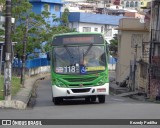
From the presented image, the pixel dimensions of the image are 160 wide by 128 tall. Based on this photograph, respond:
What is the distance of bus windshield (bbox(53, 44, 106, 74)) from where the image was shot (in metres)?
25.8

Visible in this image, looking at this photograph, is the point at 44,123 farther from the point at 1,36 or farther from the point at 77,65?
the point at 1,36

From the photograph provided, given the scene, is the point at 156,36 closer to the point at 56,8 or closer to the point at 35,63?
the point at 35,63

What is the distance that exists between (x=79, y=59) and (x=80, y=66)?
0.36m

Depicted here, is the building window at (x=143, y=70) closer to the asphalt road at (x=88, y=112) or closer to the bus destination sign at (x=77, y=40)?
the asphalt road at (x=88, y=112)

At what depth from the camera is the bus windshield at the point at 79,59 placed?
25750 millimetres

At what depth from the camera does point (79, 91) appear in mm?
25906

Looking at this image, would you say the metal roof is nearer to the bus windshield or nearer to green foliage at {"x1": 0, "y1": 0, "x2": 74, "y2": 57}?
green foliage at {"x1": 0, "y1": 0, "x2": 74, "y2": 57}

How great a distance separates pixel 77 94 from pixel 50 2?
5982cm

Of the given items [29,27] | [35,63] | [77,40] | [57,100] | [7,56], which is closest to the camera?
[7,56]

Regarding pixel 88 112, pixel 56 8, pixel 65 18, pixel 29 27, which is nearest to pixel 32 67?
pixel 29 27

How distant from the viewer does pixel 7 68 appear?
2586cm

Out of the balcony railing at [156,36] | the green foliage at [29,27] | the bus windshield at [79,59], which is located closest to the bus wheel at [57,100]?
the bus windshield at [79,59]

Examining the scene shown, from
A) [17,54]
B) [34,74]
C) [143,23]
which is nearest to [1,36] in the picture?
[17,54]

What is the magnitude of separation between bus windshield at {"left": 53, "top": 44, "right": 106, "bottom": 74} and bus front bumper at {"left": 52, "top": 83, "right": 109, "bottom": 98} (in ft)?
2.70
